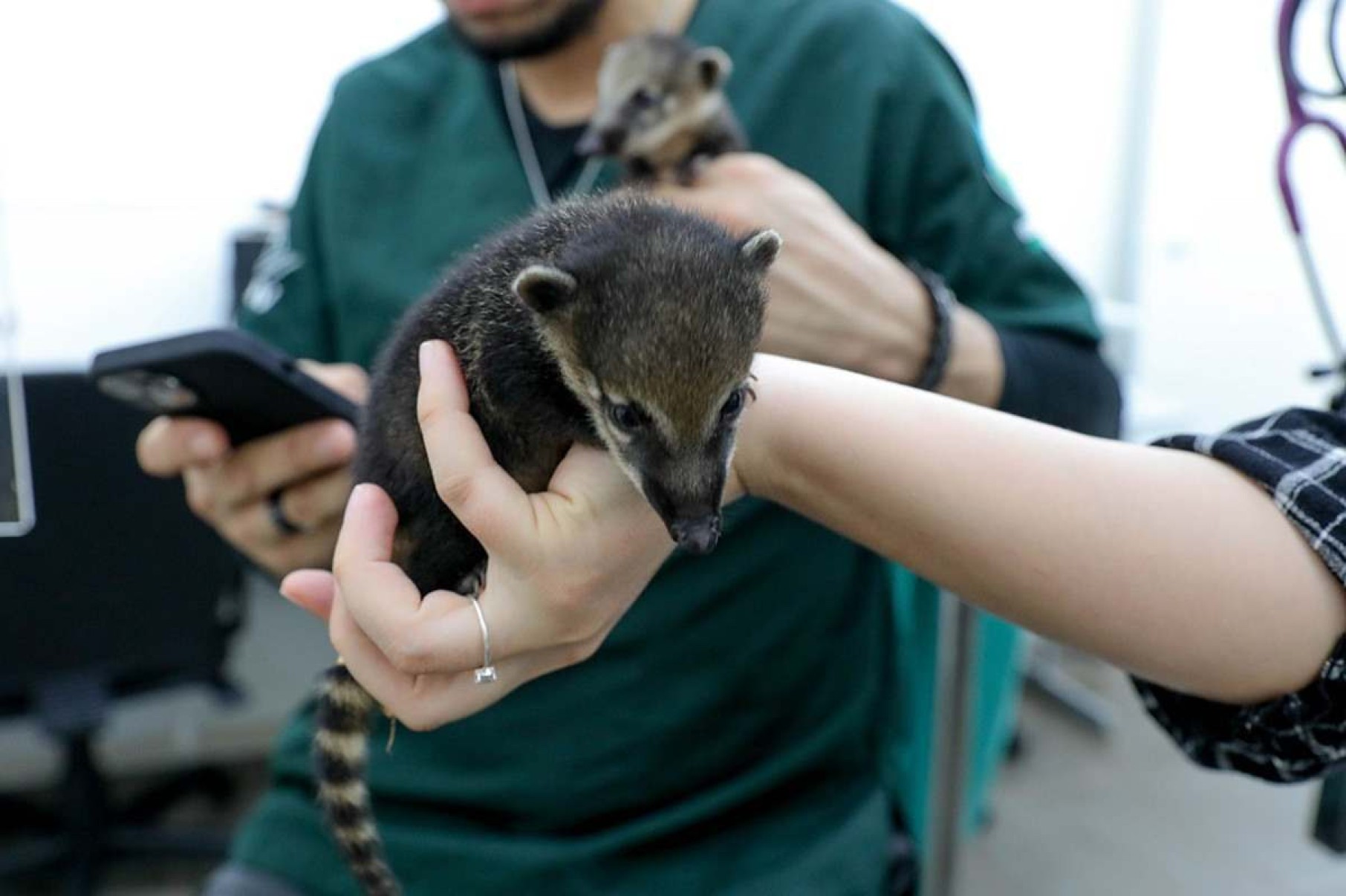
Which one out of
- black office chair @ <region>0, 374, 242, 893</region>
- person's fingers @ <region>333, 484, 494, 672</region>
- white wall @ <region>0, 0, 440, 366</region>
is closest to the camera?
person's fingers @ <region>333, 484, 494, 672</region>

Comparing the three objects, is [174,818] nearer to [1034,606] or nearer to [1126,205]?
[1034,606]

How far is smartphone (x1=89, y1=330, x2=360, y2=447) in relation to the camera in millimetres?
943

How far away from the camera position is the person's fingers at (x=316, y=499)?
117cm

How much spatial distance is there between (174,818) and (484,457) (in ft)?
8.87

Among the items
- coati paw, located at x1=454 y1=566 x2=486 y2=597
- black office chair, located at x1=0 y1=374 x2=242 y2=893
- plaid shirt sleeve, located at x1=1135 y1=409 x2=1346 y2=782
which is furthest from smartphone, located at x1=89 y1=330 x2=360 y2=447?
black office chair, located at x1=0 y1=374 x2=242 y2=893

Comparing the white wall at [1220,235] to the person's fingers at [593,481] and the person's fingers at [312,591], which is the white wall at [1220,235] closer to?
the person's fingers at [593,481]

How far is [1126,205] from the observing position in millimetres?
3963

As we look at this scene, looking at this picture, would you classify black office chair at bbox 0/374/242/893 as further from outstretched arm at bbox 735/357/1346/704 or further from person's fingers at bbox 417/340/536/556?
outstretched arm at bbox 735/357/1346/704

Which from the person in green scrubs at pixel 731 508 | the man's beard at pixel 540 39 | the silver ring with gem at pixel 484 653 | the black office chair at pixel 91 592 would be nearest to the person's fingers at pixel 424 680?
the silver ring with gem at pixel 484 653

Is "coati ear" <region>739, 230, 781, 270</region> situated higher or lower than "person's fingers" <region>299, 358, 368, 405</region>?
higher

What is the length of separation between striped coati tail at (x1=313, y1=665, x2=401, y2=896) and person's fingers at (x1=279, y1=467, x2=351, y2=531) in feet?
0.81

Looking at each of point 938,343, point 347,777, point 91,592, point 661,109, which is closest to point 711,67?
point 661,109

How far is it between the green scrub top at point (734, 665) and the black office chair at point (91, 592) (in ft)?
3.30

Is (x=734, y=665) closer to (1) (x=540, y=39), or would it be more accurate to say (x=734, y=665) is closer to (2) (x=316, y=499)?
(2) (x=316, y=499)
